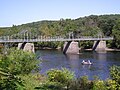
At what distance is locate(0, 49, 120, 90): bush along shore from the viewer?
2062cm

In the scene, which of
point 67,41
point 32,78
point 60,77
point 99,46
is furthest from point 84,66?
point 99,46

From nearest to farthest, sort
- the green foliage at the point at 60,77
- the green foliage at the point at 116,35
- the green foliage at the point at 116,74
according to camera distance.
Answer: the green foliage at the point at 116,74 → the green foliage at the point at 60,77 → the green foliage at the point at 116,35

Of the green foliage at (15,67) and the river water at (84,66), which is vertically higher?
the green foliage at (15,67)

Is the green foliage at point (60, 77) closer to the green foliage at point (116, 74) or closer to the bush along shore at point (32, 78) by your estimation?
the bush along shore at point (32, 78)

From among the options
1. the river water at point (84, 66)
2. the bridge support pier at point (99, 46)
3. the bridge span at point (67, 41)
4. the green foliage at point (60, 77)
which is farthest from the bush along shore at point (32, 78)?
the bridge support pier at point (99, 46)

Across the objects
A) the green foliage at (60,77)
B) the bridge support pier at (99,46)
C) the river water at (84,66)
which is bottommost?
the bridge support pier at (99,46)

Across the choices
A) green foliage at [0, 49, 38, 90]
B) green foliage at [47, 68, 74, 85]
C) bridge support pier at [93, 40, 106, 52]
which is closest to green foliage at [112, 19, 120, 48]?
bridge support pier at [93, 40, 106, 52]

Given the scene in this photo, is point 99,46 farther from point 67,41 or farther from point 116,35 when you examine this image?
point 67,41

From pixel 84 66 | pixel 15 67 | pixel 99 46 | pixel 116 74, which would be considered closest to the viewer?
pixel 116 74

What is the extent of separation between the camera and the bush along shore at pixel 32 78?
20.6m

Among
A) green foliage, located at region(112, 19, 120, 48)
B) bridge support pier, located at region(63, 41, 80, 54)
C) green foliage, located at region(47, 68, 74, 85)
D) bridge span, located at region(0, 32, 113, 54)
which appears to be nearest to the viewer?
green foliage, located at region(47, 68, 74, 85)

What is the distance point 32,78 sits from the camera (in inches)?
984

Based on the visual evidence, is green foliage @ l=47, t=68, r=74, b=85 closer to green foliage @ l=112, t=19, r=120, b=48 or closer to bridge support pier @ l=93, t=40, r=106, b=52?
bridge support pier @ l=93, t=40, r=106, b=52

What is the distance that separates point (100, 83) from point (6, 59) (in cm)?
958
